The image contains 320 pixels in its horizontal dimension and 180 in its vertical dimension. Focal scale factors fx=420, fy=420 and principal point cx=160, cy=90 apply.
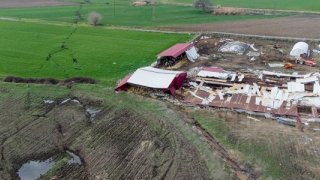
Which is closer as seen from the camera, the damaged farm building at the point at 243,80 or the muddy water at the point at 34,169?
the muddy water at the point at 34,169

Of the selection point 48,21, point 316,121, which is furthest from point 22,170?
point 48,21

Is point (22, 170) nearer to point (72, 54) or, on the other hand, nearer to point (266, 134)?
point (266, 134)

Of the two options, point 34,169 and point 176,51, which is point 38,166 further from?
point 176,51

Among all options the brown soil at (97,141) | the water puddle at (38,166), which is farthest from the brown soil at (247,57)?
the water puddle at (38,166)

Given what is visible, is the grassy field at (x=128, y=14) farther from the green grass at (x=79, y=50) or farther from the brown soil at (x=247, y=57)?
the brown soil at (x=247, y=57)

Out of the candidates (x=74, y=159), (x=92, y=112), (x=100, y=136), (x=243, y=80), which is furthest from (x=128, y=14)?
(x=74, y=159)
